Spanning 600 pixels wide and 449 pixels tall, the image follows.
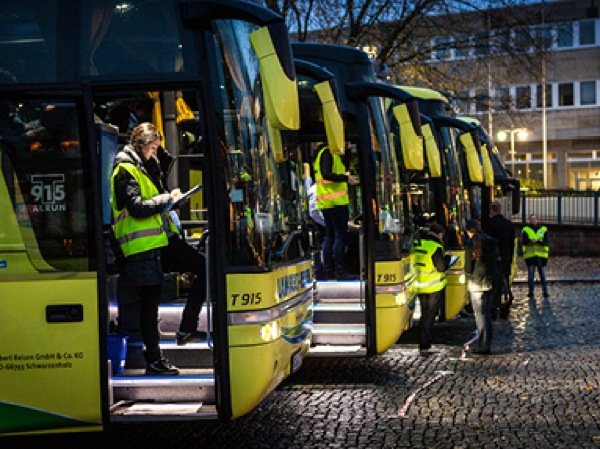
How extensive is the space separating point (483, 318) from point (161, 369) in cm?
698

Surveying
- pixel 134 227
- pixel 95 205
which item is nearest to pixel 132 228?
pixel 134 227

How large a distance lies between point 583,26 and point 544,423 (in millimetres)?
52801

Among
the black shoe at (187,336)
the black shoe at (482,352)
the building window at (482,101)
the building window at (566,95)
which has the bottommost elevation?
the black shoe at (482,352)

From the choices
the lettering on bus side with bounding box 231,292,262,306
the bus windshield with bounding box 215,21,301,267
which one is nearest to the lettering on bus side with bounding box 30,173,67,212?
the bus windshield with bounding box 215,21,301,267

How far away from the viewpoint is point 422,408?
1041 centimetres

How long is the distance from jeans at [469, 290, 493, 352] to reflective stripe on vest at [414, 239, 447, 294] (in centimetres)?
58

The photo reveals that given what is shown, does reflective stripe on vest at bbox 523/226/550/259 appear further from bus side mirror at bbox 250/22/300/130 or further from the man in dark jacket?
bus side mirror at bbox 250/22/300/130

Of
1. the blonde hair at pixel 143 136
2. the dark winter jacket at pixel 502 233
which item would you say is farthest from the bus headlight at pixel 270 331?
the dark winter jacket at pixel 502 233

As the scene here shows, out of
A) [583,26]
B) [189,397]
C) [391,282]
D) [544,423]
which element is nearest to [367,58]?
[391,282]

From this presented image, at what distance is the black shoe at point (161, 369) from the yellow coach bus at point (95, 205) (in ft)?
0.45

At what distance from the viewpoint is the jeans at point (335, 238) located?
1303 centimetres

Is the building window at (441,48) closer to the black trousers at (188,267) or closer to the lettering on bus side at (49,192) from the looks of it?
the black trousers at (188,267)

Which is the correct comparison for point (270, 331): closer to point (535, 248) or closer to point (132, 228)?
point (132, 228)

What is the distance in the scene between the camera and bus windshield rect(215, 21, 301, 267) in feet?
25.6
